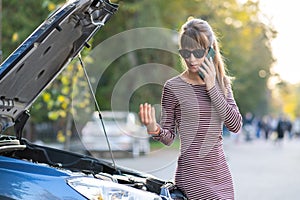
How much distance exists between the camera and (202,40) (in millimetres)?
3965

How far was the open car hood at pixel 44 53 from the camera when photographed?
11.5 feet

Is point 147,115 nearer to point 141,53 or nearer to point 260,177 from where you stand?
point 260,177

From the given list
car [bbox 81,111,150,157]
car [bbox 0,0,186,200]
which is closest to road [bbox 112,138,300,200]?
car [bbox 81,111,150,157]

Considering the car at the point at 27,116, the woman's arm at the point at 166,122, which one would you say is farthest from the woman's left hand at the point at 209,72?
the car at the point at 27,116

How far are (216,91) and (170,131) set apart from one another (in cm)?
41

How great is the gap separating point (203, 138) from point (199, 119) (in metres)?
0.12

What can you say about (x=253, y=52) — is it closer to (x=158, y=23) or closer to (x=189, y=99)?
(x=158, y=23)

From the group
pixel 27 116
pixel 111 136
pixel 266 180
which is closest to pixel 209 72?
pixel 27 116

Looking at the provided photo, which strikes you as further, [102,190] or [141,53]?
[141,53]

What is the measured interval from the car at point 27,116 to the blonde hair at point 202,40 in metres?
0.56

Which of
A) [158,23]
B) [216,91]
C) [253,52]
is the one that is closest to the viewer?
[216,91]

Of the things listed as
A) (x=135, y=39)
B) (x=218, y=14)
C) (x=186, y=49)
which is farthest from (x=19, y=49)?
(x=218, y=14)

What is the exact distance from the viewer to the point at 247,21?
28781mm

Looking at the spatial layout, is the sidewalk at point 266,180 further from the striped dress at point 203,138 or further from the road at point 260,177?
the striped dress at point 203,138
